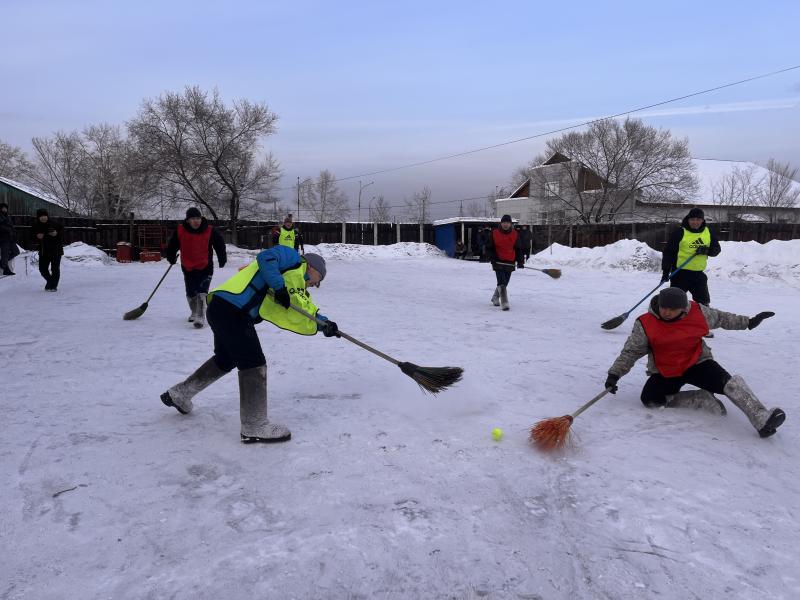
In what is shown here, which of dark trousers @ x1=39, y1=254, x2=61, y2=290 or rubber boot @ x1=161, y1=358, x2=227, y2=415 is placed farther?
dark trousers @ x1=39, y1=254, x2=61, y2=290

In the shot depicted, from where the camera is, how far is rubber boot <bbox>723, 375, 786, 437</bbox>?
3.43 metres

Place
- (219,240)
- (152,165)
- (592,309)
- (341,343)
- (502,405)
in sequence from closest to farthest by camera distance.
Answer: (502,405) → (341,343) → (219,240) → (592,309) → (152,165)

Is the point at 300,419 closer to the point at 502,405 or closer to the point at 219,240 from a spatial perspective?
the point at 502,405

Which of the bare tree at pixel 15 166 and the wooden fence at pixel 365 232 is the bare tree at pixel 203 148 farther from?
the bare tree at pixel 15 166

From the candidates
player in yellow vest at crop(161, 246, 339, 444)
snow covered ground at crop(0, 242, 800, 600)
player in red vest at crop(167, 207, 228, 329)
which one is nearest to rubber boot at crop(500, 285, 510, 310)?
snow covered ground at crop(0, 242, 800, 600)

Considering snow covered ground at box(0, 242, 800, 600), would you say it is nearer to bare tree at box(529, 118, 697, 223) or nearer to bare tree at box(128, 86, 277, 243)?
bare tree at box(128, 86, 277, 243)

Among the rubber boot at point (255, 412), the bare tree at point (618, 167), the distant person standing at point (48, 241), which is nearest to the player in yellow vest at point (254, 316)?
the rubber boot at point (255, 412)

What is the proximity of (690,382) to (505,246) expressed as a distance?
219 inches

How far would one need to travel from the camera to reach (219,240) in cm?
759

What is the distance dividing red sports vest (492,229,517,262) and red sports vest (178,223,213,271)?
4.58 metres

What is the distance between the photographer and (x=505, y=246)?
934 cm

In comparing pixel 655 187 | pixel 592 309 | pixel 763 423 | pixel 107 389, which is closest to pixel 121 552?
pixel 107 389

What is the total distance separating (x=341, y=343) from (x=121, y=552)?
4.22 m

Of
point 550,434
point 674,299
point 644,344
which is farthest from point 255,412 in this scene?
point 674,299
